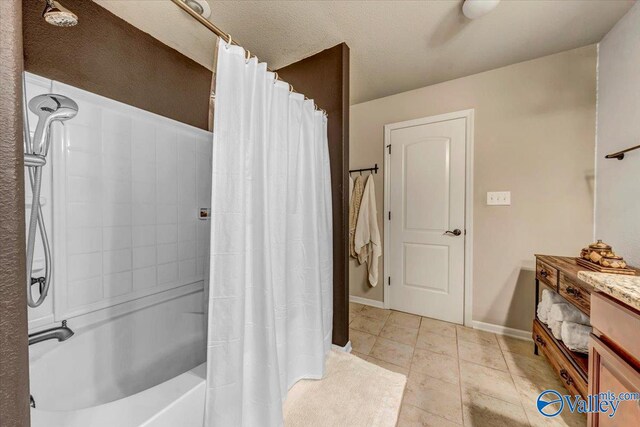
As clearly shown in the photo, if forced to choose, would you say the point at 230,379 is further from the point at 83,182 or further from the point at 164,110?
the point at 164,110

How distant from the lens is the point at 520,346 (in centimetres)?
195

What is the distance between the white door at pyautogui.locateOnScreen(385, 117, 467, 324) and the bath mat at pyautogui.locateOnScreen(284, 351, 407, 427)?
1.13 metres

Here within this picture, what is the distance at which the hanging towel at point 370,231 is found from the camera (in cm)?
260

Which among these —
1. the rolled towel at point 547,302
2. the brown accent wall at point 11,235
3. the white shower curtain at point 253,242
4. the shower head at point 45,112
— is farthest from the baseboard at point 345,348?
the shower head at point 45,112

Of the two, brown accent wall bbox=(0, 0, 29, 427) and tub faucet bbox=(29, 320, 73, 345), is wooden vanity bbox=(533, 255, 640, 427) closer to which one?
brown accent wall bbox=(0, 0, 29, 427)

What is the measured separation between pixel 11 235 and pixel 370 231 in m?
2.50

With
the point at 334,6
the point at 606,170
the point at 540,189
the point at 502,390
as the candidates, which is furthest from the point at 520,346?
the point at 334,6

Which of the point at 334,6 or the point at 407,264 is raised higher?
the point at 334,6

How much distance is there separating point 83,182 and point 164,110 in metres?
0.78

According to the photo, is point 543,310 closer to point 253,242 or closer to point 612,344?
point 612,344

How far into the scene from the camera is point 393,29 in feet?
5.59

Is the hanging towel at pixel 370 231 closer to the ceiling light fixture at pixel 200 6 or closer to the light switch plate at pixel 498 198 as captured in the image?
the light switch plate at pixel 498 198

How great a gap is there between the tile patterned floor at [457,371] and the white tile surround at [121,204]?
1.56 meters

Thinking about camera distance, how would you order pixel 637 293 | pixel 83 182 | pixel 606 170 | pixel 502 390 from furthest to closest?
pixel 606 170 → pixel 502 390 → pixel 83 182 → pixel 637 293
